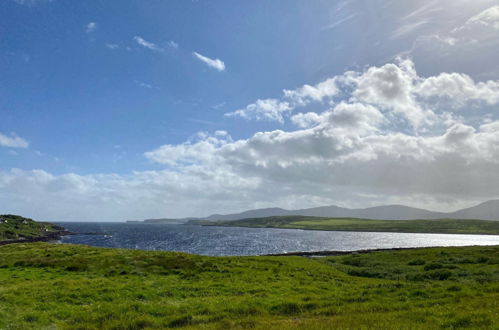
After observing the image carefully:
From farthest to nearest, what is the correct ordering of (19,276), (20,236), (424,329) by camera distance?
1. (20,236)
2. (19,276)
3. (424,329)

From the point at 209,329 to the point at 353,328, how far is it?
6.17m

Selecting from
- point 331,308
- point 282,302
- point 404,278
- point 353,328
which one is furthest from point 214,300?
point 404,278

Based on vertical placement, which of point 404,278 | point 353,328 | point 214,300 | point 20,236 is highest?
point 353,328

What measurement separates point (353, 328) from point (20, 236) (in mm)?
219257

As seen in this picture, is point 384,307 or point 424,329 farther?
point 384,307

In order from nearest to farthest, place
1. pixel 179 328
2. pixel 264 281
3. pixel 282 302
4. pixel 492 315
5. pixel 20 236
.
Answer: pixel 492 315 → pixel 179 328 → pixel 282 302 → pixel 264 281 → pixel 20 236

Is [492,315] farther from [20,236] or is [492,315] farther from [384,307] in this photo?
[20,236]

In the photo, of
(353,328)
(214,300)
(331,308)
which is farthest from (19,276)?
(353,328)

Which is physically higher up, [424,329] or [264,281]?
[424,329]

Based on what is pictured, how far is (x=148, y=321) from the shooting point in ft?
48.0

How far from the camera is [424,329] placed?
10.9 metres

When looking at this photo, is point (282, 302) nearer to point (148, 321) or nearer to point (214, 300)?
point (214, 300)

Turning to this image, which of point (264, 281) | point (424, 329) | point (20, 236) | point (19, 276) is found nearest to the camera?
point (424, 329)

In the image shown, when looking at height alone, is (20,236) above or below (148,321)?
below
